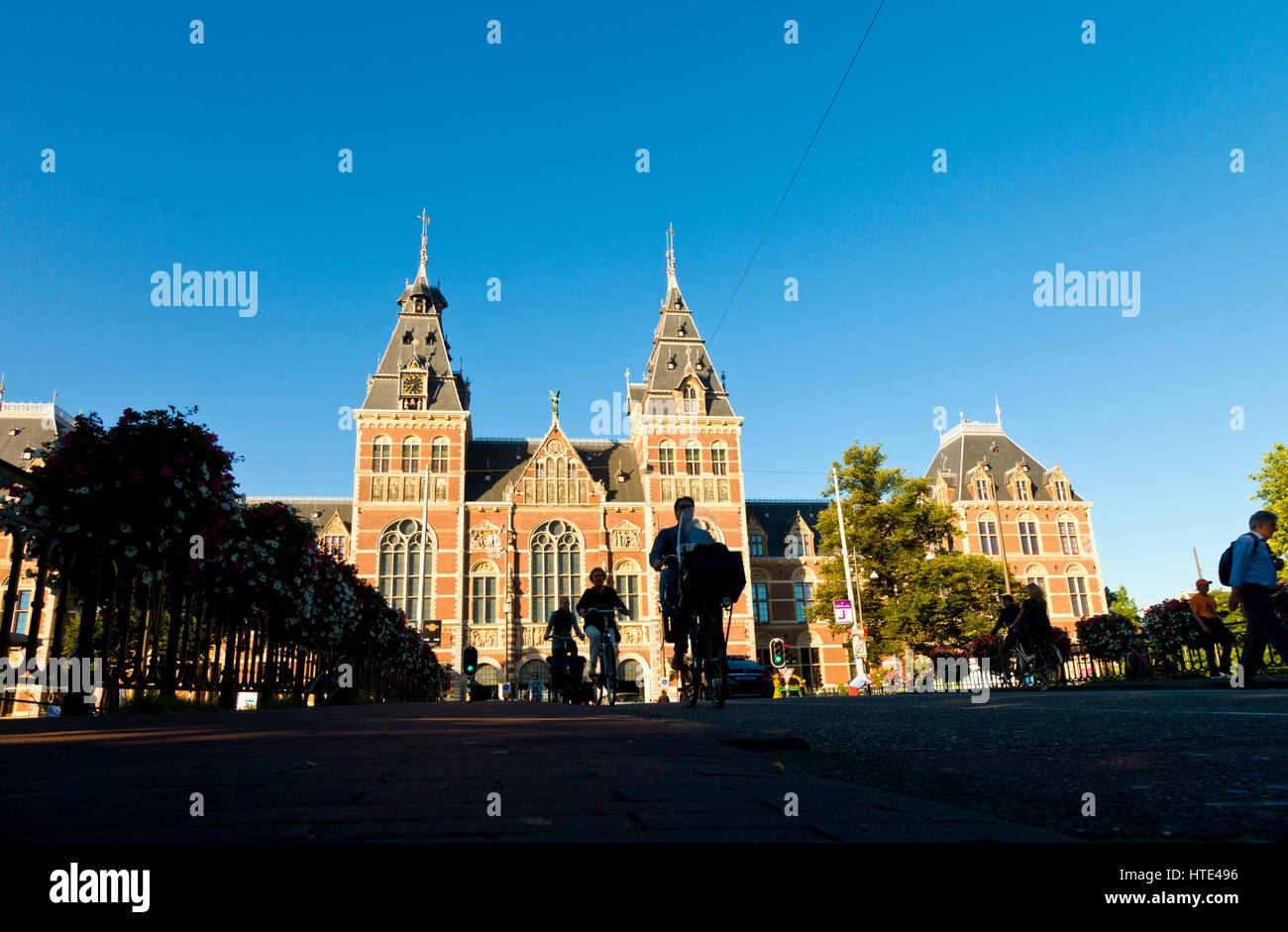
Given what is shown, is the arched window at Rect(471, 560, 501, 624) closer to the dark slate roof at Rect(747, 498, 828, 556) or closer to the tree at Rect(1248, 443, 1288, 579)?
the dark slate roof at Rect(747, 498, 828, 556)

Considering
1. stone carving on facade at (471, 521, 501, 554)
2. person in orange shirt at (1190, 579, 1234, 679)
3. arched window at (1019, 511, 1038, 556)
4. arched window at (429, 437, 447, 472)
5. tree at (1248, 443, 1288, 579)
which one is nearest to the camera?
person in orange shirt at (1190, 579, 1234, 679)

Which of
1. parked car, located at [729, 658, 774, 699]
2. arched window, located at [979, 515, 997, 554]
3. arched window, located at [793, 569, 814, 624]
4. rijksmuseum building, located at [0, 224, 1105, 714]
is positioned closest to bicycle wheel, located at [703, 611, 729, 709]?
parked car, located at [729, 658, 774, 699]

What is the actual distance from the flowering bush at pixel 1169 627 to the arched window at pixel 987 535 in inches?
1387

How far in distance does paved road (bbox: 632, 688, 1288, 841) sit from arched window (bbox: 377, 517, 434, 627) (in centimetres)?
3491

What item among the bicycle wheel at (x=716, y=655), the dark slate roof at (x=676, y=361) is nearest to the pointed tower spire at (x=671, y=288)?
the dark slate roof at (x=676, y=361)

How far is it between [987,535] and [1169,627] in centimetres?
3602

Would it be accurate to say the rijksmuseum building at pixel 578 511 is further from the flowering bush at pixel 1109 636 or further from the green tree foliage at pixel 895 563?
the flowering bush at pixel 1109 636

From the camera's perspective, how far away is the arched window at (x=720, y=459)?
43.3m

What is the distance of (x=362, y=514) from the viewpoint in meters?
39.2

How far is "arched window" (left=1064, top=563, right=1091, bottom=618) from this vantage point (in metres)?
46.6
